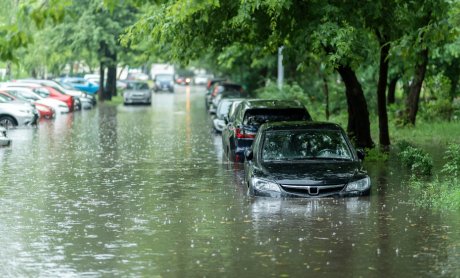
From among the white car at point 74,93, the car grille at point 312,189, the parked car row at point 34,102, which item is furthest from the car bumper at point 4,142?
the white car at point 74,93

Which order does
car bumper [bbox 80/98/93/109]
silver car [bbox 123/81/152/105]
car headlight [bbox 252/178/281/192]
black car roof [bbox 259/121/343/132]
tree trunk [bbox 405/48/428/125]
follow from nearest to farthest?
car headlight [bbox 252/178/281/192]
black car roof [bbox 259/121/343/132]
tree trunk [bbox 405/48/428/125]
car bumper [bbox 80/98/93/109]
silver car [bbox 123/81/152/105]

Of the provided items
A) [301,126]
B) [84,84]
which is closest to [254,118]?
[301,126]

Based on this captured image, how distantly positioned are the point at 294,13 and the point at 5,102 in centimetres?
2141

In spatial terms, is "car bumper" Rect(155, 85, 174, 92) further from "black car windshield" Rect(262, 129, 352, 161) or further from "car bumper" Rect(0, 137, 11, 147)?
"black car windshield" Rect(262, 129, 352, 161)

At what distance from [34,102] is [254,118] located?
82.8ft

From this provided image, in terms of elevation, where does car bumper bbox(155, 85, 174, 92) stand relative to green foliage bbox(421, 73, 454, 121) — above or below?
below

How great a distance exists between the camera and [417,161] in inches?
877

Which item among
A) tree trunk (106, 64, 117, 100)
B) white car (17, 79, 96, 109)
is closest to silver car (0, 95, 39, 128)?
white car (17, 79, 96, 109)

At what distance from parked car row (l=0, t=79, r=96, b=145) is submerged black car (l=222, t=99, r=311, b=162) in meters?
9.03

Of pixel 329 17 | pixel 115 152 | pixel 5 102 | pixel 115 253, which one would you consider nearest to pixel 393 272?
pixel 115 253

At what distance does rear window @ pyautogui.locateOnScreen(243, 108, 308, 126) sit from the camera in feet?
80.3

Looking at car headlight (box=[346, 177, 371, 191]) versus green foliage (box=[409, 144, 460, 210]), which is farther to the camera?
car headlight (box=[346, 177, 371, 191])

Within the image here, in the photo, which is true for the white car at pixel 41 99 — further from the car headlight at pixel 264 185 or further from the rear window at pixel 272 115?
the car headlight at pixel 264 185

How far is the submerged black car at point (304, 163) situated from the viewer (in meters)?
16.5
